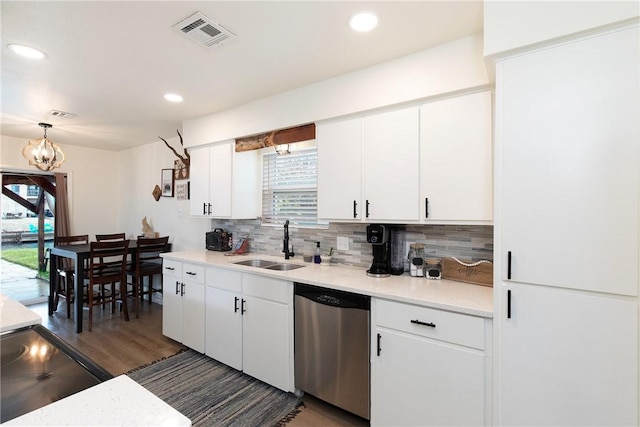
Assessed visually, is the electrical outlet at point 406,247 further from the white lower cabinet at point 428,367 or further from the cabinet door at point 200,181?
the cabinet door at point 200,181

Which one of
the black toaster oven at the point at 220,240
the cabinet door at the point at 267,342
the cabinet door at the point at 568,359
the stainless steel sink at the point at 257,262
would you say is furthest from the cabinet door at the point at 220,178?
the cabinet door at the point at 568,359

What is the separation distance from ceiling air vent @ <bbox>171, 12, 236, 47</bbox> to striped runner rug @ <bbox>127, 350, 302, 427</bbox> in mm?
2425

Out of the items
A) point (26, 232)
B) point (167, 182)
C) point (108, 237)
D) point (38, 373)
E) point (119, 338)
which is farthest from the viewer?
point (26, 232)

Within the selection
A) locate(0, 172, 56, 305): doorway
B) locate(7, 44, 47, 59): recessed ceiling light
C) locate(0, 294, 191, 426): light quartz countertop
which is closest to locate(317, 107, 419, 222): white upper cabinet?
locate(0, 294, 191, 426): light quartz countertop

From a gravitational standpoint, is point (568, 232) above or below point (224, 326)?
above

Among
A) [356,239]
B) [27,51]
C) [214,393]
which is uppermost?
[27,51]

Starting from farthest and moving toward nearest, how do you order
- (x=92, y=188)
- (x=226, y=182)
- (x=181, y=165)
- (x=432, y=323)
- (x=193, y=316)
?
(x=92, y=188), (x=181, y=165), (x=226, y=182), (x=193, y=316), (x=432, y=323)

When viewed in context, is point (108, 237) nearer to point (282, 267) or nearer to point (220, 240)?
point (220, 240)

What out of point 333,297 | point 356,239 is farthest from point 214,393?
point 356,239

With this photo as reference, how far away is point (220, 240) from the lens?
351 cm

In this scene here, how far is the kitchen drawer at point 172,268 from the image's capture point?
122 inches

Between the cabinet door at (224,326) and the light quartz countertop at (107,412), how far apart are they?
1.81m

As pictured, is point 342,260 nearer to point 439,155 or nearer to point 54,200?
point 439,155

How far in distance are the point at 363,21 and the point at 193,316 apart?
2.79 metres
